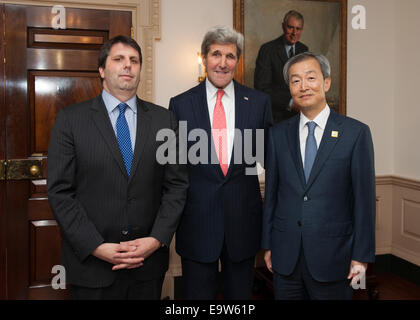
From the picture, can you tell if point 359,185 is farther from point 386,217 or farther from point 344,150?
point 386,217

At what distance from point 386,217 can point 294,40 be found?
2060 millimetres

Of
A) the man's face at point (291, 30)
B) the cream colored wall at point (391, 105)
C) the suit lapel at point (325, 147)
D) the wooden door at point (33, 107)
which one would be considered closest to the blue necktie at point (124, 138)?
the suit lapel at point (325, 147)

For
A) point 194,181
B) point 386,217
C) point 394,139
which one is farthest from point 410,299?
point 194,181

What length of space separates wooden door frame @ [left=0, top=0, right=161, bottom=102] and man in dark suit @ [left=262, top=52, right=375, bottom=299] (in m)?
1.69

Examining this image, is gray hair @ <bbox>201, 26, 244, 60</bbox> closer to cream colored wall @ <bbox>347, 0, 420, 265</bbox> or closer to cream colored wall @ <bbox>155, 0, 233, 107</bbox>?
cream colored wall @ <bbox>155, 0, 233, 107</bbox>

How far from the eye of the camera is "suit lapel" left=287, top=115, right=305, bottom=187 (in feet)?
6.13

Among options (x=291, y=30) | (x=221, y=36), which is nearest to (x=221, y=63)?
(x=221, y=36)

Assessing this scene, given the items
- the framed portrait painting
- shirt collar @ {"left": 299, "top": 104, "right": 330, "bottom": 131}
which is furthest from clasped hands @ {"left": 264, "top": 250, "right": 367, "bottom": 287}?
the framed portrait painting

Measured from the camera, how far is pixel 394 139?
4098mm

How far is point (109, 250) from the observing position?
5.88ft

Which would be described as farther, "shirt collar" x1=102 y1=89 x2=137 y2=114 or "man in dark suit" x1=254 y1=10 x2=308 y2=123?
"man in dark suit" x1=254 y1=10 x2=308 y2=123

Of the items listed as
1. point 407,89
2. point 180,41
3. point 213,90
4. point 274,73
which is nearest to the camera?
point 213,90

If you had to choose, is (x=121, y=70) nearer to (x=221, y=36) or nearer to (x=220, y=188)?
(x=221, y=36)

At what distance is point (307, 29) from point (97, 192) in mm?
2783
